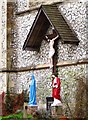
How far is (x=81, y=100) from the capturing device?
40.7 feet

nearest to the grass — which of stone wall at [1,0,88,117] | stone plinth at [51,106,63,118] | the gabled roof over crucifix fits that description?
stone plinth at [51,106,63,118]

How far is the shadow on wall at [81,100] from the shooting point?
1228 cm

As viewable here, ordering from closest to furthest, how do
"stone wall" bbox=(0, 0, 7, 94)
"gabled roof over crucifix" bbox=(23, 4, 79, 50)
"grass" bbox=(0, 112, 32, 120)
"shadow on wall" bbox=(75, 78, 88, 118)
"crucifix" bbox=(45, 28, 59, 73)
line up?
"shadow on wall" bbox=(75, 78, 88, 118)
"grass" bbox=(0, 112, 32, 120)
"gabled roof over crucifix" bbox=(23, 4, 79, 50)
"crucifix" bbox=(45, 28, 59, 73)
"stone wall" bbox=(0, 0, 7, 94)

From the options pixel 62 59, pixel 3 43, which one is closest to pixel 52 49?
pixel 62 59

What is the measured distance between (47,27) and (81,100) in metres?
1.91

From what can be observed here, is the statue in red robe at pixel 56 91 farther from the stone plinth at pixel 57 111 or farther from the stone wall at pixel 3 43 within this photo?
the stone wall at pixel 3 43

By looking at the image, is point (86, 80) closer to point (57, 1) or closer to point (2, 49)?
point (57, 1)

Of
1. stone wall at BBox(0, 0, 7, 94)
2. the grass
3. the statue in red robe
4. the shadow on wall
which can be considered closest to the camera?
the shadow on wall

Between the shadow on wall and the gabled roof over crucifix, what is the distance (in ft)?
2.90

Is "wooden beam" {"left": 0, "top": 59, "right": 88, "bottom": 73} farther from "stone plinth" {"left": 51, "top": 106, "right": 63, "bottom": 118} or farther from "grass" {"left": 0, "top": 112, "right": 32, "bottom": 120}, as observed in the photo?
"grass" {"left": 0, "top": 112, "right": 32, "bottom": 120}

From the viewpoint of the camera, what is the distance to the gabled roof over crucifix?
1277 cm

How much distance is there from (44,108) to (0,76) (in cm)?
218

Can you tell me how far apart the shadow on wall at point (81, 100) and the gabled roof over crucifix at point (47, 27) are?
88 cm

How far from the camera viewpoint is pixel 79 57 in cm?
1269
